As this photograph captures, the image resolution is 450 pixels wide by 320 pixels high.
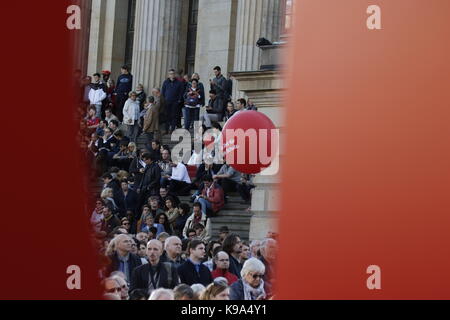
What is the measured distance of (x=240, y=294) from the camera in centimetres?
1079

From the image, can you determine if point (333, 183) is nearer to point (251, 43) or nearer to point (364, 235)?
point (364, 235)

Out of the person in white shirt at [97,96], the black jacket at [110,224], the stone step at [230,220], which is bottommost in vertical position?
the black jacket at [110,224]

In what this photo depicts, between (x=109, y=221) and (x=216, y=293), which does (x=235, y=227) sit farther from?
(x=216, y=293)

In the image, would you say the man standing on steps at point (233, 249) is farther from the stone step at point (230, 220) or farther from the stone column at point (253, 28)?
the stone column at point (253, 28)

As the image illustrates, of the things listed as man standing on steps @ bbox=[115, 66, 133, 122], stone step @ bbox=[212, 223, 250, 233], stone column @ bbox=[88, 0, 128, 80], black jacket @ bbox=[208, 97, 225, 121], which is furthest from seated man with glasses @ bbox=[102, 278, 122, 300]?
stone column @ bbox=[88, 0, 128, 80]

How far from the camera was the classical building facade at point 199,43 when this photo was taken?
17844 mm

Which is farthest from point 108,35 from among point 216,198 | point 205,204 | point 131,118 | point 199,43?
point 205,204

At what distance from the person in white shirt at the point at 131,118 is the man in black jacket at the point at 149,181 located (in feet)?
11.2

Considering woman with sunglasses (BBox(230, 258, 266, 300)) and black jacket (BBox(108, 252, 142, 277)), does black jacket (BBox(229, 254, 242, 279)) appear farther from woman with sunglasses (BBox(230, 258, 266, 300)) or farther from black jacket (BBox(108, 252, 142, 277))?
woman with sunglasses (BBox(230, 258, 266, 300))

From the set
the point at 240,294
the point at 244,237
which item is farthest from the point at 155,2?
the point at 240,294

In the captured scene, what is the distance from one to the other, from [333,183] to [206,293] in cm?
151

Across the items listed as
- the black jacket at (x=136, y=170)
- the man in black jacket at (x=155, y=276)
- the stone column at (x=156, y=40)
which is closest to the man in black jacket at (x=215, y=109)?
the black jacket at (x=136, y=170)

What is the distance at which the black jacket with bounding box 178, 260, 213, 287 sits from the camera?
39.7 feet
